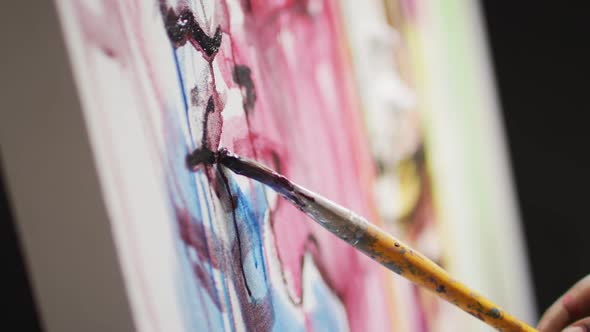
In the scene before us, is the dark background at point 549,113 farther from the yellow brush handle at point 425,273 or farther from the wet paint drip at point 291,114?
the yellow brush handle at point 425,273

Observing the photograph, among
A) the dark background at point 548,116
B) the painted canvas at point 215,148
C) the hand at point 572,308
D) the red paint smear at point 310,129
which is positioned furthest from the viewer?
the dark background at point 548,116

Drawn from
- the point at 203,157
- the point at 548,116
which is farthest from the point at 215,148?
the point at 548,116

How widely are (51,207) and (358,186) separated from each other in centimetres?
44

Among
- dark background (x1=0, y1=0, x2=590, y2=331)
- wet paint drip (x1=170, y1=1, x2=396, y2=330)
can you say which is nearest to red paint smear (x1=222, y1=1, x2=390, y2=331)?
wet paint drip (x1=170, y1=1, x2=396, y2=330)

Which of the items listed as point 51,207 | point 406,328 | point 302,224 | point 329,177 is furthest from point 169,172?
point 406,328

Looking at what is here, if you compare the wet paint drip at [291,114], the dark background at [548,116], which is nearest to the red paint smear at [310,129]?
the wet paint drip at [291,114]

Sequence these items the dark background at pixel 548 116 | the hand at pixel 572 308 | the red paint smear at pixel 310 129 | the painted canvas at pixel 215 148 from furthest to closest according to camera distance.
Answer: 1. the dark background at pixel 548 116
2. the hand at pixel 572 308
3. the red paint smear at pixel 310 129
4. the painted canvas at pixel 215 148

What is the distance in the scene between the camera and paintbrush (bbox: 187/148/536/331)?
396mm

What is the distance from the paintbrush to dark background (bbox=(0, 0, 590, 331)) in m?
0.89

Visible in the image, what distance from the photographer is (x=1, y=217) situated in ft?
1.32

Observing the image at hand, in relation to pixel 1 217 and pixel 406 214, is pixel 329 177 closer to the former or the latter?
pixel 406 214

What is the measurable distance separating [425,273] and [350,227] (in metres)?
0.09

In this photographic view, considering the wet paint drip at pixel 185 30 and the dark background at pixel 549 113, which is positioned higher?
the wet paint drip at pixel 185 30

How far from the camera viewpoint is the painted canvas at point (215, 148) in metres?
0.39
